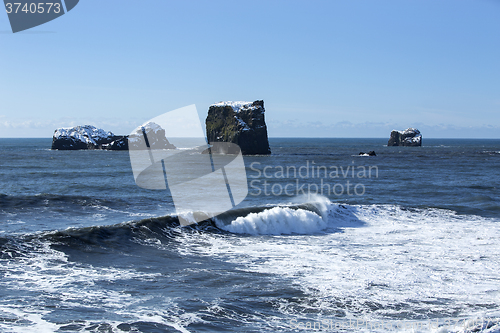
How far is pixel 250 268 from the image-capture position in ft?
32.7

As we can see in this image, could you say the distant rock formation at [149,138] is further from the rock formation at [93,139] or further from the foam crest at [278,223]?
the foam crest at [278,223]

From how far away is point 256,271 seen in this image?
31.8 feet

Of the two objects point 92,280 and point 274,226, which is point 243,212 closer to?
point 274,226

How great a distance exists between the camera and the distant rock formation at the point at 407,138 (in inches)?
4826

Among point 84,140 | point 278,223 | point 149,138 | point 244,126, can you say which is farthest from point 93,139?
point 278,223

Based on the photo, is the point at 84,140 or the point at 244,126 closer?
the point at 244,126

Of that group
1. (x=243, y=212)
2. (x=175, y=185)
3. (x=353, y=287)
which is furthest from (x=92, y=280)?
(x=175, y=185)

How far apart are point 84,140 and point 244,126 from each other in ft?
140

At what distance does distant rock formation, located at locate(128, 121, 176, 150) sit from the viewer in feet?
258

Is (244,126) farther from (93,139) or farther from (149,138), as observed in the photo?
(93,139)

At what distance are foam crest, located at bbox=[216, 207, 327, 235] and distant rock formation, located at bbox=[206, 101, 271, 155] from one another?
49698mm

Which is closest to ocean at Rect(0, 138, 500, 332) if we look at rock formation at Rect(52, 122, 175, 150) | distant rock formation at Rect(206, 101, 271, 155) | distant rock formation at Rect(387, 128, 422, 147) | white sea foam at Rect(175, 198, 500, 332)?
white sea foam at Rect(175, 198, 500, 332)

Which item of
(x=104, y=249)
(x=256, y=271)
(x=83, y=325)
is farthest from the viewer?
(x=104, y=249)

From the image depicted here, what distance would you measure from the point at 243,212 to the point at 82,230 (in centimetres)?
678
